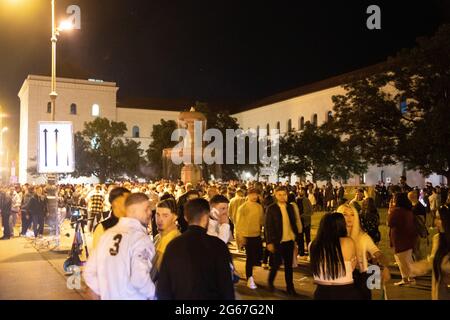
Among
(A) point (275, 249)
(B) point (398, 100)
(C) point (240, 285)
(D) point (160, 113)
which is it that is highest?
(D) point (160, 113)

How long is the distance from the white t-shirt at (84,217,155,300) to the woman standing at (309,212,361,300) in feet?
5.44

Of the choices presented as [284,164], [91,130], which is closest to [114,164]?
[91,130]

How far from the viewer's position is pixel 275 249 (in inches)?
365

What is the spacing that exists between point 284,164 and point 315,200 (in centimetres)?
2008

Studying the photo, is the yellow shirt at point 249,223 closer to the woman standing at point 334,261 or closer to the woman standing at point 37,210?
the woman standing at point 334,261

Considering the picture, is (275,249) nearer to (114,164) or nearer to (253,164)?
(253,164)

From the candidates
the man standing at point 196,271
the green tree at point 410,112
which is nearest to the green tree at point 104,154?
the green tree at point 410,112

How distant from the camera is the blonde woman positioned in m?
5.50

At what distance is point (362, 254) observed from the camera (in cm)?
583

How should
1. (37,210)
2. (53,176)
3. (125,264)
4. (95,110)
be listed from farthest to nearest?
(95,110) → (37,210) → (53,176) → (125,264)

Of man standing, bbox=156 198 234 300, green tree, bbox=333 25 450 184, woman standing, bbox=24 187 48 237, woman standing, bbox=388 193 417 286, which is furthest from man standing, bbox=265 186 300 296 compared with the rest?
Result: green tree, bbox=333 25 450 184

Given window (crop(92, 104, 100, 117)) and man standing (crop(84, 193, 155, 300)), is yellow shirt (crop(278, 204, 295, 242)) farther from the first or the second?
window (crop(92, 104, 100, 117))

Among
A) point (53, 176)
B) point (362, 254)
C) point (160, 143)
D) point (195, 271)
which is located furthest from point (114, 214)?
point (160, 143)

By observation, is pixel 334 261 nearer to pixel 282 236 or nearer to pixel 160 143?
pixel 282 236
